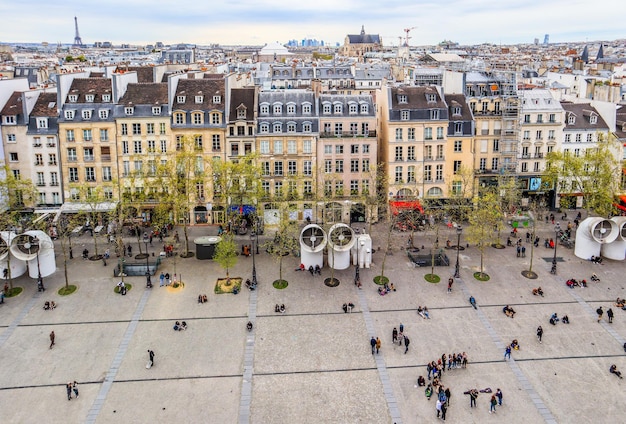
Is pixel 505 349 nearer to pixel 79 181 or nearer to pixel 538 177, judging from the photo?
pixel 538 177

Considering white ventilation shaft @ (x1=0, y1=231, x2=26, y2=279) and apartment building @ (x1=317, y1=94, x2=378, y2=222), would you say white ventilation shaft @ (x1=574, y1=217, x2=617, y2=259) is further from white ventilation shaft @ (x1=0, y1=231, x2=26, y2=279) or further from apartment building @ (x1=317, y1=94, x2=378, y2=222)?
white ventilation shaft @ (x1=0, y1=231, x2=26, y2=279)

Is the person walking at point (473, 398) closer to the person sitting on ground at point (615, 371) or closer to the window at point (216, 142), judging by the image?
the person sitting on ground at point (615, 371)

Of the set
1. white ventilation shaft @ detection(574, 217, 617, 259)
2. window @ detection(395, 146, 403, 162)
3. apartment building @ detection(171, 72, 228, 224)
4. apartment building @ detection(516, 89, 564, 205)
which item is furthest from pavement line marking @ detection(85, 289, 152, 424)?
apartment building @ detection(516, 89, 564, 205)

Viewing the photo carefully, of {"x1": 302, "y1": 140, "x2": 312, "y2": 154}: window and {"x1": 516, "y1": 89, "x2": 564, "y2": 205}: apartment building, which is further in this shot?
{"x1": 516, "y1": 89, "x2": 564, "y2": 205}: apartment building

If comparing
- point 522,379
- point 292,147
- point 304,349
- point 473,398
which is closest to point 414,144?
point 292,147

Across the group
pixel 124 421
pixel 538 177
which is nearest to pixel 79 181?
pixel 124 421

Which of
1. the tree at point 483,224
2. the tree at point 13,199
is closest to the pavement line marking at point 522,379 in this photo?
the tree at point 483,224
